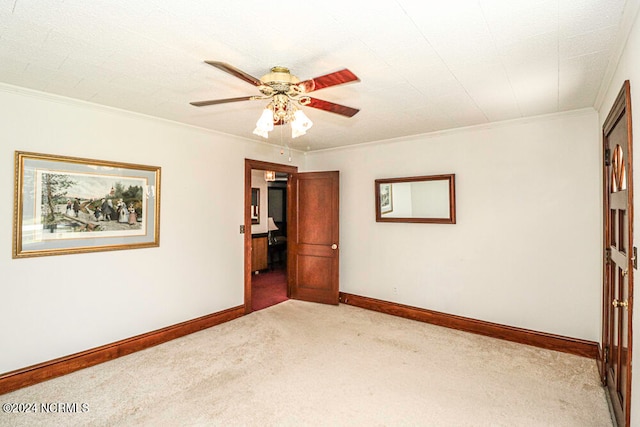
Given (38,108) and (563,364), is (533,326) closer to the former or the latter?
(563,364)

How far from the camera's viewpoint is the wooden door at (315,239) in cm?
467

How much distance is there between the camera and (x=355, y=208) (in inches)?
185

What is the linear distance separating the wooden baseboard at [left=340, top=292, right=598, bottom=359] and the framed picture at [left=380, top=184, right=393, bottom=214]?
51.8 inches

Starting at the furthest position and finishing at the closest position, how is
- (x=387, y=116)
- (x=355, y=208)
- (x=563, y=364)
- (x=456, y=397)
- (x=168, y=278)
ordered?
(x=355, y=208), (x=168, y=278), (x=387, y=116), (x=563, y=364), (x=456, y=397)

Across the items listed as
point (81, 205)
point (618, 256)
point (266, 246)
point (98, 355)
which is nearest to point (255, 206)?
point (266, 246)

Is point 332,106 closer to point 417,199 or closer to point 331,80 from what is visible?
point 331,80

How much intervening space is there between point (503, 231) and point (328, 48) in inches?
113

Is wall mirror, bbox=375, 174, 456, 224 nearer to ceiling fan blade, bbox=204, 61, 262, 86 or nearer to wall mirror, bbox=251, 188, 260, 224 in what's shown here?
ceiling fan blade, bbox=204, 61, 262, 86

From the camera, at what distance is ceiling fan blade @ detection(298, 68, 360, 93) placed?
1.62 m

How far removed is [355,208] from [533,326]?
8.50 ft

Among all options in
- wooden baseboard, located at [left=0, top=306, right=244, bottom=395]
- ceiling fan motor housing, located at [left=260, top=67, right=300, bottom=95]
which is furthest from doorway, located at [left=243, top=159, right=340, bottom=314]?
ceiling fan motor housing, located at [left=260, top=67, right=300, bottom=95]

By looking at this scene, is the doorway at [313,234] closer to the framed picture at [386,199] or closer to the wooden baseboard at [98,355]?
the framed picture at [386,199]

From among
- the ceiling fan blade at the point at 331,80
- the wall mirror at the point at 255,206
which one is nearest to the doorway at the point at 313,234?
the wall mirror at the point at 255,206

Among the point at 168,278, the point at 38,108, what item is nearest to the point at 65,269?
the point at 168,278
